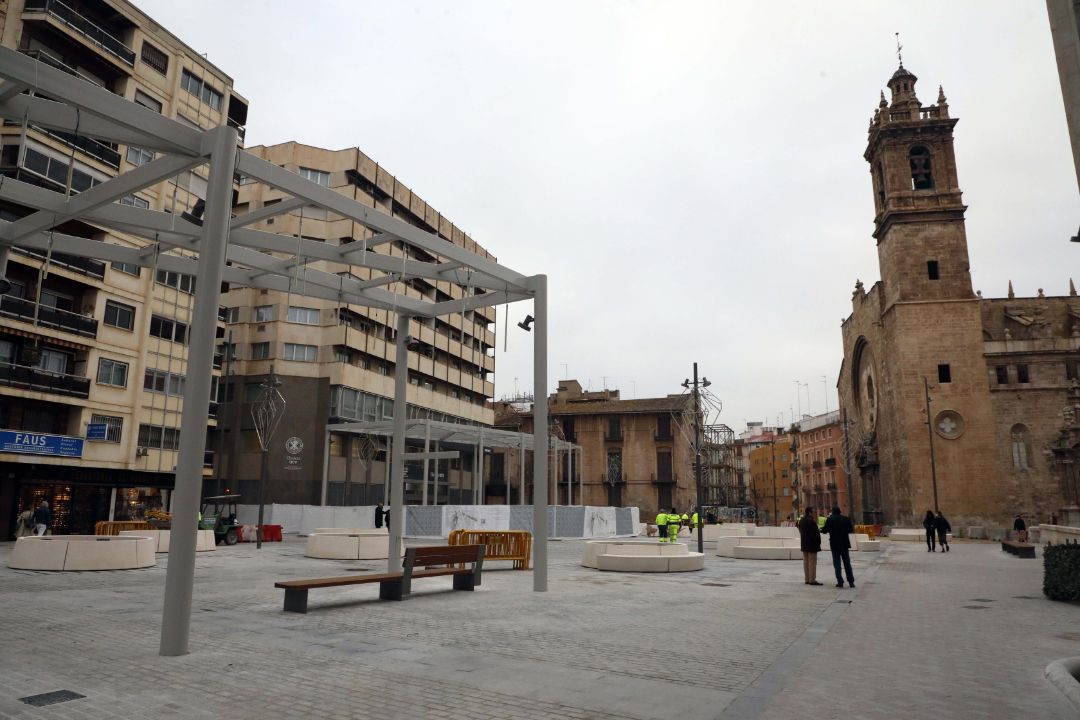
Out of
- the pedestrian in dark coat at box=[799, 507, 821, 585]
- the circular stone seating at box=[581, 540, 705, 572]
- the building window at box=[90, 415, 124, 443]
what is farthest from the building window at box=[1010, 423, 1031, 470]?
the building window at box=[90, 415, 124, 443]

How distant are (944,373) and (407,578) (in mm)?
49225

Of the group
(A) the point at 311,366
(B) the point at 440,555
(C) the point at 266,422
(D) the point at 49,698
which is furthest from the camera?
(A) the point at 311,366

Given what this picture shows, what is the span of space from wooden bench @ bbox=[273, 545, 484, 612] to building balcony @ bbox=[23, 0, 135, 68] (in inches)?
1162

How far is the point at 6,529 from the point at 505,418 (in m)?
49.6

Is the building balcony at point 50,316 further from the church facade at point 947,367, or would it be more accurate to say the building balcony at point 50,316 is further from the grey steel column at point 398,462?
the church facade at point 947,367

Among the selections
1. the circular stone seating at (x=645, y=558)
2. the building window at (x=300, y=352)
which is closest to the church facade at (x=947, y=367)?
the circular stone seating at (x=645, y=558)

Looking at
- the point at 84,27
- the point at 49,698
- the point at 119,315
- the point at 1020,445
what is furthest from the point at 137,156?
the point at 1020,445

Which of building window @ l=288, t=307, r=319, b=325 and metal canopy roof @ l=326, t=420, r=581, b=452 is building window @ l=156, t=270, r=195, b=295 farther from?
building window @ l=288, t=307, r=319, b=325

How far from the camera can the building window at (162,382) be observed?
33.5 metres

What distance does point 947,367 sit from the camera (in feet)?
163

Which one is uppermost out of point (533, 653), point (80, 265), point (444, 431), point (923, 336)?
point (923, 336)

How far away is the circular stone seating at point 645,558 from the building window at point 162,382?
2495cm

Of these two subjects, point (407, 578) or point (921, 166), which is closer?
point (407, 578)

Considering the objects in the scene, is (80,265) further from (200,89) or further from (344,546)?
(344,546)
